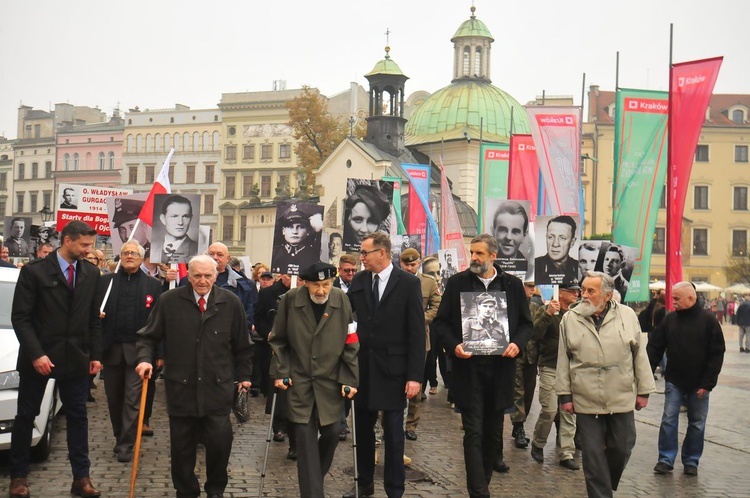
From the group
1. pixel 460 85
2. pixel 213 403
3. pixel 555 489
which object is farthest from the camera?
pixel 460 85

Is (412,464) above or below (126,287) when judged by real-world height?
below

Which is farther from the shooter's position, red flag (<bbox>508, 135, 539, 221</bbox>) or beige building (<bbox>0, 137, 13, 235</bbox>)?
beige building (<bbox>0, 137, 13, 235</bbox>)

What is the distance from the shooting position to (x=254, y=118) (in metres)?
100

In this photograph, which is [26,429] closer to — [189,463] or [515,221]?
[189,463]

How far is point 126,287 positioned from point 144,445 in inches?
66.1

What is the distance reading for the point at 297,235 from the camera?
54.0 feet

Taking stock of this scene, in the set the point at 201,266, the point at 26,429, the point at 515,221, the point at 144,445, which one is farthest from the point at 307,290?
the point at 515,221

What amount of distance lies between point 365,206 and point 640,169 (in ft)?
14.6

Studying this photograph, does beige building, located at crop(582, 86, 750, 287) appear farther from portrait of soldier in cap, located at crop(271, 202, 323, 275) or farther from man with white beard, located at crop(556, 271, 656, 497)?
man with white beard, located at crop(556, 271, 656, 497)

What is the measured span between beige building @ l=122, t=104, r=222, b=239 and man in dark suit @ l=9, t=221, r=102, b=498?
9351 centimetres

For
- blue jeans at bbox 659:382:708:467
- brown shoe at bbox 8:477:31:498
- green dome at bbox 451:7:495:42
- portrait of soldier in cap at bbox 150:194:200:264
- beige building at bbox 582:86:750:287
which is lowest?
brown shoe at bbox 8:477:31:498

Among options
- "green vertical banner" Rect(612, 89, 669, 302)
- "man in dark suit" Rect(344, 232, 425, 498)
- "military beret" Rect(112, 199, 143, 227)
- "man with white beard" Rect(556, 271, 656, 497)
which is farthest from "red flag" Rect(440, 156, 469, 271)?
"man with white beard" Rect(556, 271, 656, 497)

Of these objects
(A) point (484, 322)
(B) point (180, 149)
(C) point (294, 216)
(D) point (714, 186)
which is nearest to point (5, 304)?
(A) point (484, 322)

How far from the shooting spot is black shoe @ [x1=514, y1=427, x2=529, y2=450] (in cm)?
1239
